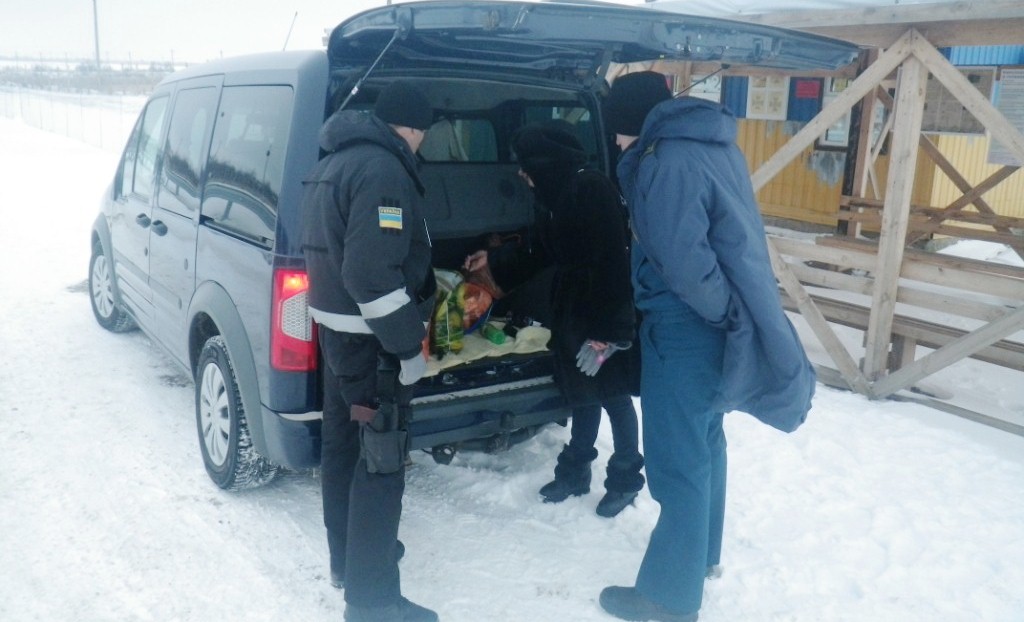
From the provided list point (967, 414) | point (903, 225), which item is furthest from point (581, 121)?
point (967, 414)

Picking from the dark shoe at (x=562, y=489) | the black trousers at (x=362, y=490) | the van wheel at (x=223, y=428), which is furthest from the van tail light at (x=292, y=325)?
the dark shoe at (x=562, y=489)

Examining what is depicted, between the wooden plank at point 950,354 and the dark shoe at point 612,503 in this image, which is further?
Answer: the wooden plank at point 950,354

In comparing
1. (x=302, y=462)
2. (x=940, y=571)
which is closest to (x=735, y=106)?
(x=940, y=571)

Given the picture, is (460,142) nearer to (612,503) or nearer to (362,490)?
(612,503)

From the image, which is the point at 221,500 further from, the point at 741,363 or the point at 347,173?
the point at 741,363

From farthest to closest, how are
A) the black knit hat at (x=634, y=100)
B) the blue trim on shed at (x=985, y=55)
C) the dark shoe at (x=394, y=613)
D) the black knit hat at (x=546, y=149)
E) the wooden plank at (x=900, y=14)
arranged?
the blue trim on shed at (x=985, y=55), the wooden plank at (x=900, y=14), the black knit hat at (x=546, y=149), the black knit hat at (x=634, y=100), the dark shoe at (x=394, y=613)

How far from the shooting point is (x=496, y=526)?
3.65 metres

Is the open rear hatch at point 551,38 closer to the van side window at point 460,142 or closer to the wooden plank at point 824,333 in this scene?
the van side window at point 460,142

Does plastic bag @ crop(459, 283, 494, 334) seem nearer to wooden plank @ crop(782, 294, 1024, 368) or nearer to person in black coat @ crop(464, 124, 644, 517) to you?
person in black coat @ crop(464, 124, 644, 517)

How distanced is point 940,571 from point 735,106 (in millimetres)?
8191

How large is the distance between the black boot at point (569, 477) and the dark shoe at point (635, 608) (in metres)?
0.83

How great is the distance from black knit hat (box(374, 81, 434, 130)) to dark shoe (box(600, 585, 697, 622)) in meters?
1.82

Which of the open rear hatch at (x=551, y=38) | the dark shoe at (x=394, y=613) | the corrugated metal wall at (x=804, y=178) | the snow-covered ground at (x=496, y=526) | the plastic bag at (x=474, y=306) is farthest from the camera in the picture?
the corrugated metal wall at (x=804, y=178)

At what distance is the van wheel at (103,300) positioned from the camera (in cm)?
606
